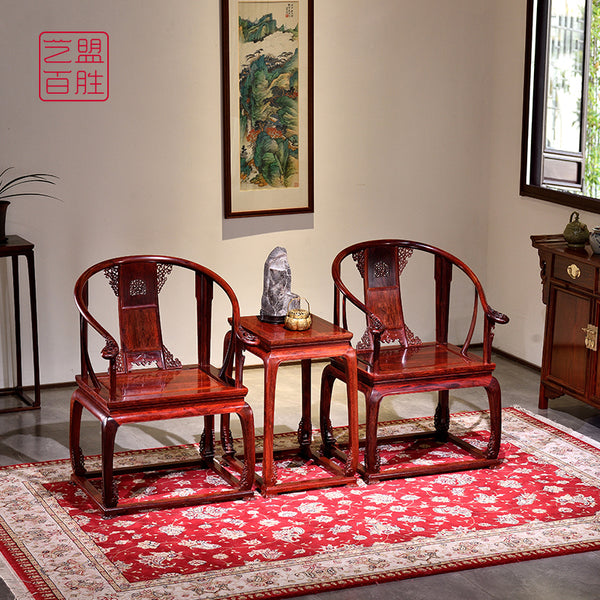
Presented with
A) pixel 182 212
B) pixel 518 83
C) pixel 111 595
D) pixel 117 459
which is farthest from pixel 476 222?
pixel 111 595

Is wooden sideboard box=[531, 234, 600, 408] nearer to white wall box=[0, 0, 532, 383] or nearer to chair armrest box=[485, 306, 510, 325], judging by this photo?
chair armrest box=[485, 306, 510, 325]

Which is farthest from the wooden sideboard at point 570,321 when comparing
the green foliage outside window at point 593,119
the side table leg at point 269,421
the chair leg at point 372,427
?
the side table leg at point 269,421

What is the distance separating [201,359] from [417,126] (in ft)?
8.27

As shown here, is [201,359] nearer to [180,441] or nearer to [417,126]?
[180,441]

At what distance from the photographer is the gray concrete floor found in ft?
11.7

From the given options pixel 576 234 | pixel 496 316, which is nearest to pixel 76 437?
pixel 496 316

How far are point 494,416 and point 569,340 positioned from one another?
2.83ft

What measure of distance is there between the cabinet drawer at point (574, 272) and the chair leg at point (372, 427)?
52.0 inches

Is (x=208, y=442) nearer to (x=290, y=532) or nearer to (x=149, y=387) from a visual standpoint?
(x=149, y=387)

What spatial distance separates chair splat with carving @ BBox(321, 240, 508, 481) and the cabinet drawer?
0.62m

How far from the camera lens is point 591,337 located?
515 cm

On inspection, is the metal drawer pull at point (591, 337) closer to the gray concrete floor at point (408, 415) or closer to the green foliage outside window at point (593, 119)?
the gray concrete floor at point (408, 415)

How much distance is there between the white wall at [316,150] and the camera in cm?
574

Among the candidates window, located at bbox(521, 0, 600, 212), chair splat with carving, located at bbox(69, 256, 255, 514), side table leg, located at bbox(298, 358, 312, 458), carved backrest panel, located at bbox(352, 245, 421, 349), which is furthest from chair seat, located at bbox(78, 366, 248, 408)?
window, located at bbox(521, 0, 600, 212)
